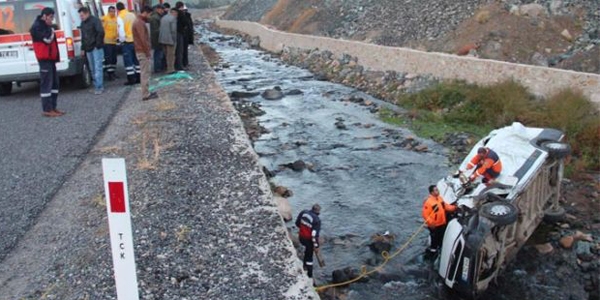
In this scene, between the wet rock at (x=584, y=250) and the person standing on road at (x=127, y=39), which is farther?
the person standing on road at (x=127, y=39)

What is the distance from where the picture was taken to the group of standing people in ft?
34.3

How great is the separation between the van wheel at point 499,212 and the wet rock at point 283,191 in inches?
157

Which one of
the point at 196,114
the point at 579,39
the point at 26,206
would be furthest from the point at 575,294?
the point at 579,39

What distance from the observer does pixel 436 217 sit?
729 centimetres

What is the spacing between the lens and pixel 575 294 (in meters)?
6.69

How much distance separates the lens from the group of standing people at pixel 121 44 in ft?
34.3

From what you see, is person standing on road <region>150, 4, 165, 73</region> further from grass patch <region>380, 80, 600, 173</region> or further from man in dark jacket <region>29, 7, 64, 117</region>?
grass patch <region>380, 80, 600, 173</region>

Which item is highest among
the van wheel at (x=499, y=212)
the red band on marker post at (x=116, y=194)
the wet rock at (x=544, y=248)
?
the red band on marker post at (x=116, y=194)

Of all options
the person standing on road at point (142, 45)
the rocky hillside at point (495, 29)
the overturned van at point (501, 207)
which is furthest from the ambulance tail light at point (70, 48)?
the rocky hillside at point (495, 29)

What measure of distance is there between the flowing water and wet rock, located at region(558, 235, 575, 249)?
1387 millimetres

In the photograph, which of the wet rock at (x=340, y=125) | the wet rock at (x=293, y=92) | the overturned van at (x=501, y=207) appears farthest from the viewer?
the wet rock at (x=293, y=92)

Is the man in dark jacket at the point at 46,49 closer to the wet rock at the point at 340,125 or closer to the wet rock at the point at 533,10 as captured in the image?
the wet rock at the point at 340,125

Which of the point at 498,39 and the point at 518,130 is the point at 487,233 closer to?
the point at 518,130

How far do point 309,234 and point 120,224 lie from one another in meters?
3.44
